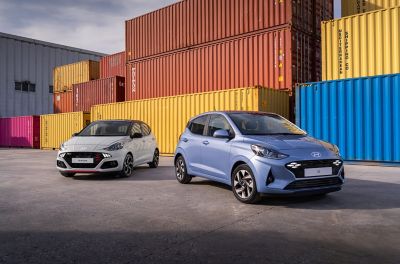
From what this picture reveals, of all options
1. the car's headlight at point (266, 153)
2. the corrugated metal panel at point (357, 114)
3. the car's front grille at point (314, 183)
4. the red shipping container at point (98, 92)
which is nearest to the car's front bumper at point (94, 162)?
the car's headlight at point (266, 153)

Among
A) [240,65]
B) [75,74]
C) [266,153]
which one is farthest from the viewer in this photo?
[75,74]

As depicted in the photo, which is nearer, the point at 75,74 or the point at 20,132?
the point at 75,74

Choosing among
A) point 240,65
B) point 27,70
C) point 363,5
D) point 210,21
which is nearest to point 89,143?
point 240,65

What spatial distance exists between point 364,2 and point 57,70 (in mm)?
23070

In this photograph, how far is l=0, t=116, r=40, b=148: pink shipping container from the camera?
26562 mm

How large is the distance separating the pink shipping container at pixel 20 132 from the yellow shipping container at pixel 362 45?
841 inches

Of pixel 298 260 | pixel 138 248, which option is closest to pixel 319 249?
pixel 298 260

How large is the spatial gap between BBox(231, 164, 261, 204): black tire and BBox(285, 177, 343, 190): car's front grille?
0.56 m

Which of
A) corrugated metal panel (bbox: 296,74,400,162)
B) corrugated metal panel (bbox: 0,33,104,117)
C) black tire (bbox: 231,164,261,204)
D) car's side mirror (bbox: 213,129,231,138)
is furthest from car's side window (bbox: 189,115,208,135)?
corrugated metal panel (bbox: 0,33,104,117)

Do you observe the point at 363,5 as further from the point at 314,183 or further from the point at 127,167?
the point at 314,183

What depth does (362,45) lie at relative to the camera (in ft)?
40.2

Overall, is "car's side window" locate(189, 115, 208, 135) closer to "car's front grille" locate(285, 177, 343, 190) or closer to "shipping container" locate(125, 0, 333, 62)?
"car's front grille" locate(285, 177, 343, 190)

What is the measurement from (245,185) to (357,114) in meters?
7.38

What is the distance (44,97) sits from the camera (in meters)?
38.0
